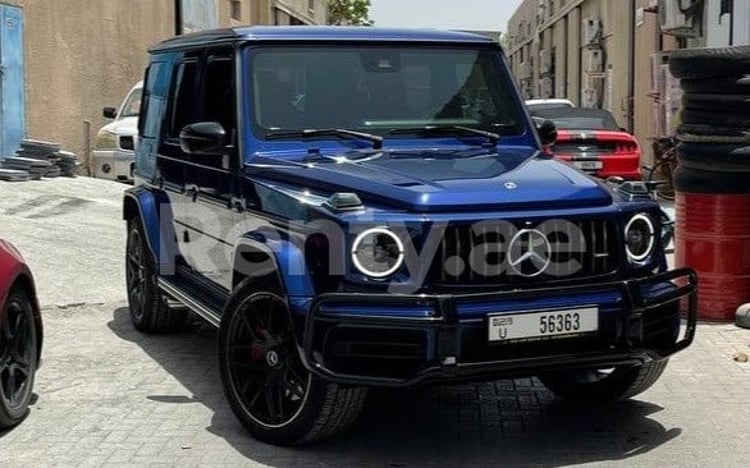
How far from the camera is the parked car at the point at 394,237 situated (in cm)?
462

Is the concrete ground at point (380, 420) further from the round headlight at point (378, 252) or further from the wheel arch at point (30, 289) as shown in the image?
the round headlight at point (378, 252)

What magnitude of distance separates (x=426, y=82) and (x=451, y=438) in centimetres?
204

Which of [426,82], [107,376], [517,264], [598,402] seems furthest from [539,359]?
[107,376]

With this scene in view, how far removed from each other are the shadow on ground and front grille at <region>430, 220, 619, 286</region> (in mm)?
886

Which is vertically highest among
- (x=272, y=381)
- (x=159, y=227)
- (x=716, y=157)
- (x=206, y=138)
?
(x=206, y=138)

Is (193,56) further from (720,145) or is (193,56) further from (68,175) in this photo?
(68,175)

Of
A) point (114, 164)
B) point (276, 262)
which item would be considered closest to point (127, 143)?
point (114, 164)

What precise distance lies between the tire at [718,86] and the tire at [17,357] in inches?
193

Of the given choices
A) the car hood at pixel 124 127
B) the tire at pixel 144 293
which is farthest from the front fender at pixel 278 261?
the car hood at pixel 124 127

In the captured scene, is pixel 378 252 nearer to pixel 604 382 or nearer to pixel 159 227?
pixel 604 382

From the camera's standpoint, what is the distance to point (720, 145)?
25.5 feet

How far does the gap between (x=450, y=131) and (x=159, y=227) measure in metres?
2.38

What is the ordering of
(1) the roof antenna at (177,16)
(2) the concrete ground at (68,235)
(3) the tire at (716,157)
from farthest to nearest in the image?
(1) the roof antenna at (177,16) < (2) the concrete ground at (68,235) < (3) the tire at (716,157)

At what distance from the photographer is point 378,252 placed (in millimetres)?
4680
